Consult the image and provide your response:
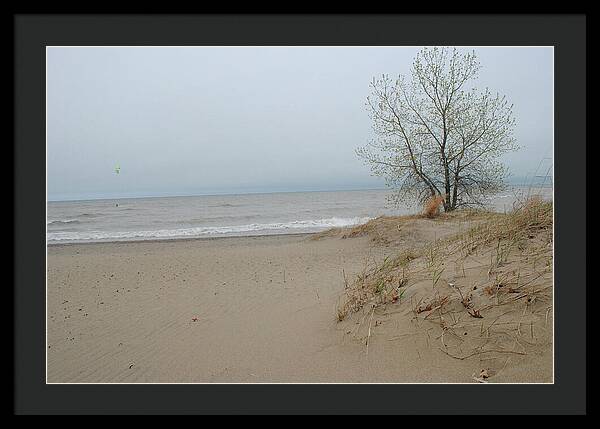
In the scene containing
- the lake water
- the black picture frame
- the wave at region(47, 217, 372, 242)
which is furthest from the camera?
the wave at region(47, 217, 372, 242)

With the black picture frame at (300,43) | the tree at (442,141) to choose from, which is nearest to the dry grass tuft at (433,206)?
the tree at (442,141)

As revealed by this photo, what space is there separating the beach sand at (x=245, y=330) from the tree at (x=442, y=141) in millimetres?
360

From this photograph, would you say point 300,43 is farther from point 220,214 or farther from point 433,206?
point 220,214

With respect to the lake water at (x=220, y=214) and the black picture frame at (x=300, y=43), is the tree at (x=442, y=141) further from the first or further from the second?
the black picture frame at (x=300, y=43)

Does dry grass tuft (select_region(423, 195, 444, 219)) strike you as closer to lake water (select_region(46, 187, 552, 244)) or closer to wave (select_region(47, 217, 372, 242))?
lake water (select_region(46, 187, 552, 244))

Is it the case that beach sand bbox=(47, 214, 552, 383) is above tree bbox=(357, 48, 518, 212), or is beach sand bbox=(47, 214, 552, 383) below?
below

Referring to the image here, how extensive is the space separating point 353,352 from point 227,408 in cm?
54

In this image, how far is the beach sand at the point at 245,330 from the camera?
1.51m

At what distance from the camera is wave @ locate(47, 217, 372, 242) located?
3420 millimetres

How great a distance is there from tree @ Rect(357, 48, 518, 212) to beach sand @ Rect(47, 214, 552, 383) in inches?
14.2

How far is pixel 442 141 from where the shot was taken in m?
2.79

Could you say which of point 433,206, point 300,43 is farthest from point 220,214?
point 300,43

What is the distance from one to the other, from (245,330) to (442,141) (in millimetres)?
1949

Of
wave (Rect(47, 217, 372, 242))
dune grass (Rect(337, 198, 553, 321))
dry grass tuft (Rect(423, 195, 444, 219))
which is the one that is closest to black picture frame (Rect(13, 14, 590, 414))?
dune grass (Rect(337, 198, 553, 321))
